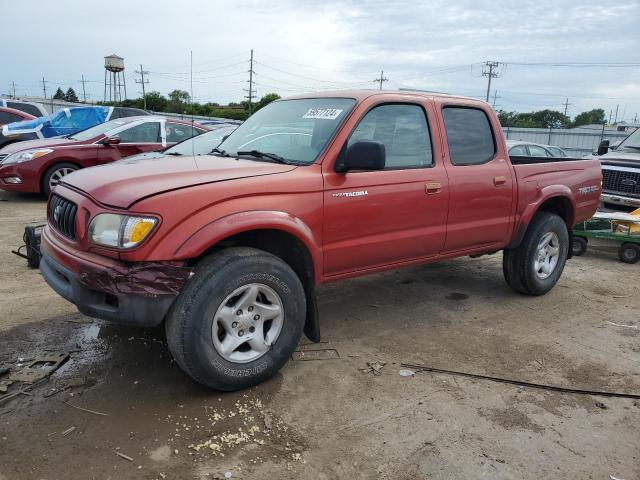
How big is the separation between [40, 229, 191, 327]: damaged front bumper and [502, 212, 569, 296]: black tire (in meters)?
3.49

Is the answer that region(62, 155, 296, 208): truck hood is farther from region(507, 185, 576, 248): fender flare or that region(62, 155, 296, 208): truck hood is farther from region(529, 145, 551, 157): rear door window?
region(529, 145, 551, 157): rear door window

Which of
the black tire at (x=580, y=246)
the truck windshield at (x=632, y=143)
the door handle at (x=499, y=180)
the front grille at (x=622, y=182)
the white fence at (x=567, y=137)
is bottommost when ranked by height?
the black tire at (x=580, y=246)

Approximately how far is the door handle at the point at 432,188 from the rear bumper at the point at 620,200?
15.9 ft

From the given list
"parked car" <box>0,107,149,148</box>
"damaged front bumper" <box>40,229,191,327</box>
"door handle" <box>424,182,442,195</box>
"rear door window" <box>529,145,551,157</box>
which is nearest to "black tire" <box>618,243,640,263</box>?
"door handle" <box>424,182,442,195</box>

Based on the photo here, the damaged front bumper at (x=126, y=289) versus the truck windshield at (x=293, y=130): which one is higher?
the truck windshield at (x=293, y=130)

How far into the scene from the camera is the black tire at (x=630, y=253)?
7084 millimetres

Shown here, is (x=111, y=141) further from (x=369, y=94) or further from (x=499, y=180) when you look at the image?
(x=499, y=180)

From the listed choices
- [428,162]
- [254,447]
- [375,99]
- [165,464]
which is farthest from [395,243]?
[165,464]

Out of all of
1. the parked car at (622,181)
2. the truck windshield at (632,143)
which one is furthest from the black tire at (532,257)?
the truck windshield at (632,143)

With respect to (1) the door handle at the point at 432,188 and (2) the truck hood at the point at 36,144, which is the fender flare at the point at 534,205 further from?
(2) the truck hood at the point at 36,144

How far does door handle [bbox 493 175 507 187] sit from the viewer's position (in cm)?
462

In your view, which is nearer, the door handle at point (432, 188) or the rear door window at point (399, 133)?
the rear door window at point (399, 133)

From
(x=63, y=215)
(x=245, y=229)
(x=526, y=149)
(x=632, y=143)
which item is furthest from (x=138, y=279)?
(x=526, y=149)

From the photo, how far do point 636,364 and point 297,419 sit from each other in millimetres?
2663
